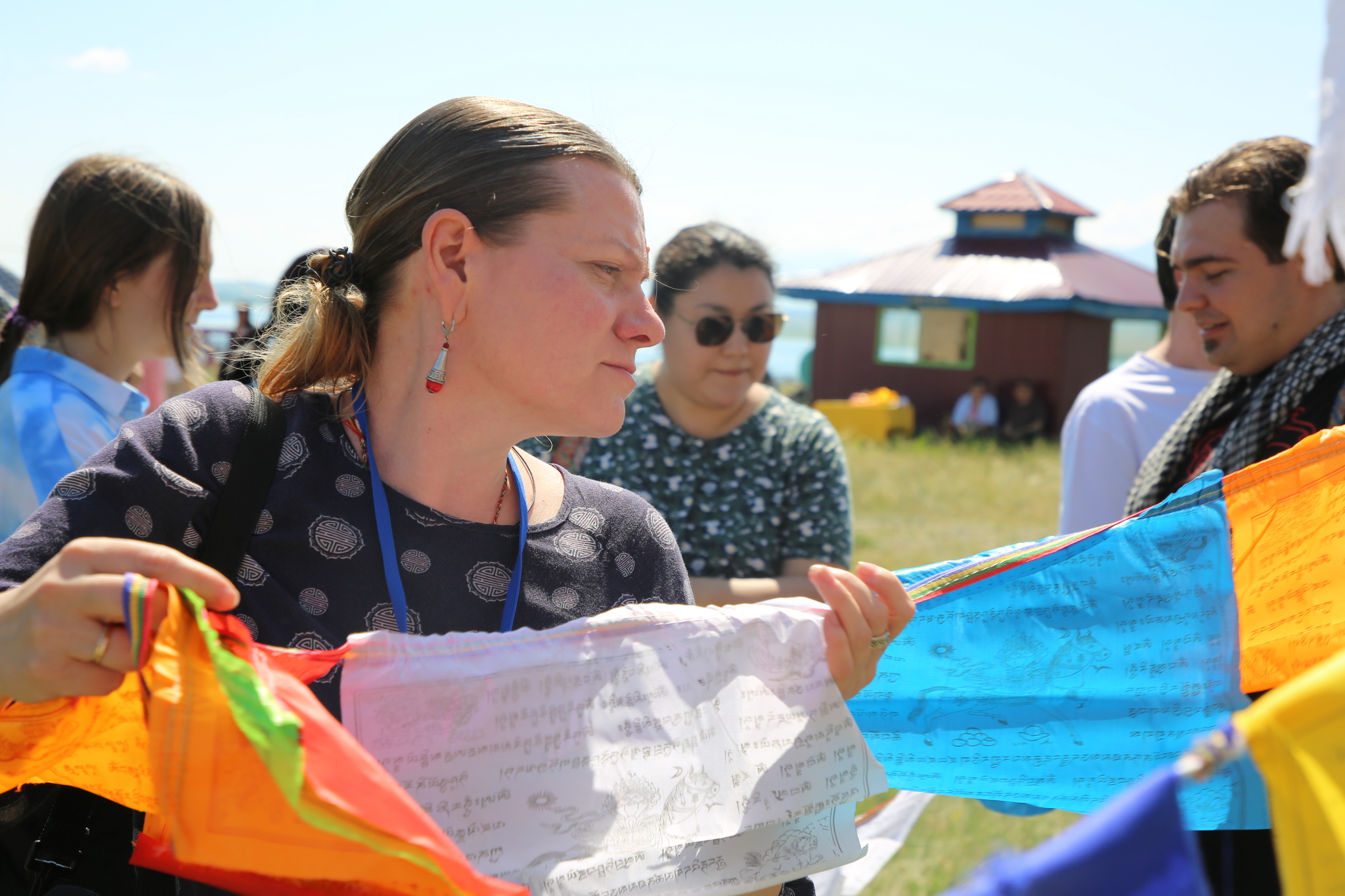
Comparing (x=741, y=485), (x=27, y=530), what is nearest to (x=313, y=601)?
(x=27, y=530)

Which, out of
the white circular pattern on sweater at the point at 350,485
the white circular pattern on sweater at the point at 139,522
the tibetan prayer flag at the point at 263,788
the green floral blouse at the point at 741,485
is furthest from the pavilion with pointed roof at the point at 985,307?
the tibetan prayer flag at the point at 263,788

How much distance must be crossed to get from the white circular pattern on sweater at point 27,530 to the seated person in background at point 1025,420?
18088 mm

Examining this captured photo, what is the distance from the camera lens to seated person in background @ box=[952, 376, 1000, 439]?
18453mm

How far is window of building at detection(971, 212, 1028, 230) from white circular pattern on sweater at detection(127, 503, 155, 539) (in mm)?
21287

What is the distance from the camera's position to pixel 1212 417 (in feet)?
8.93

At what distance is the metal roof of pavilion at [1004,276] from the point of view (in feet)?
61.5

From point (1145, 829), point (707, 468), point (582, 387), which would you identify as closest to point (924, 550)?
point (707, 468)

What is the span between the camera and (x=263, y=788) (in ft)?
3.59

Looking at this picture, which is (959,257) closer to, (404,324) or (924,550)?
(924,550)

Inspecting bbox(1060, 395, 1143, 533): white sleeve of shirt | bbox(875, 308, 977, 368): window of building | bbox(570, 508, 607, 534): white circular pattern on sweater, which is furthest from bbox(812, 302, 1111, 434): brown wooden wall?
bbox(570, 508, 607, 534): white circular pattern on sweater

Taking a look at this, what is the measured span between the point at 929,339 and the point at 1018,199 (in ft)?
11.6

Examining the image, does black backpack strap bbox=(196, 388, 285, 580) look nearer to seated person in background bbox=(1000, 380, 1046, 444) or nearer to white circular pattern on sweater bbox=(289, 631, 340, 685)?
white circular pattern on sweater bbox=(289, 631, 340, 685)

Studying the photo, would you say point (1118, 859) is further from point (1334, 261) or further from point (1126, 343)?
point (1126, 343)

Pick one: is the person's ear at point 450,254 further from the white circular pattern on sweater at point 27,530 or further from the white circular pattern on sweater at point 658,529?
the white circular pattern on sweater at point 27,530
